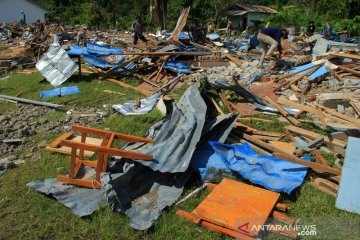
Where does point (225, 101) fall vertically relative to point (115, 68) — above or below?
above

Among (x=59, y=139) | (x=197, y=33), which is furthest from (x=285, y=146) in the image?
(x=197, y=33)

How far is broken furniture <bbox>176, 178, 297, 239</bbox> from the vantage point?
3496 mm

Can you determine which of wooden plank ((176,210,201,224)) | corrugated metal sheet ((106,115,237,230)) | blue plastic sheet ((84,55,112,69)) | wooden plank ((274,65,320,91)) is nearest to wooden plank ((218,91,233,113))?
wooden plank ((274,65,320,91))

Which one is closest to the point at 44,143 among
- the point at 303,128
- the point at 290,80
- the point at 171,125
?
the point at 171,125

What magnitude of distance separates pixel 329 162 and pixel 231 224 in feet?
7.75

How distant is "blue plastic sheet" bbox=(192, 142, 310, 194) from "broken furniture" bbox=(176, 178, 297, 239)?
28cm

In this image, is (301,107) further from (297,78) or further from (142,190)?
(142,190)

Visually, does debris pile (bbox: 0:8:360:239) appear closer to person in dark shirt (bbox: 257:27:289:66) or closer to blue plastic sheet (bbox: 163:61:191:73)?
blue plastic sheet (bbox: 163:61:191:73)

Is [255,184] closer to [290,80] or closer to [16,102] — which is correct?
[290,80]

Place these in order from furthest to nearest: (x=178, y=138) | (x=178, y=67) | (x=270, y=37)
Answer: (x=178, y=67) < (x=270, y=37) < (x=178, y=138)

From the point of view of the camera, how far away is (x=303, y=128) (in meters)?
6.44

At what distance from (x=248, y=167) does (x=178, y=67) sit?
7.37 m

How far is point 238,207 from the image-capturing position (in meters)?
3.80

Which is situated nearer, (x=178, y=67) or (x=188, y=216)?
(x=188, y=216)
